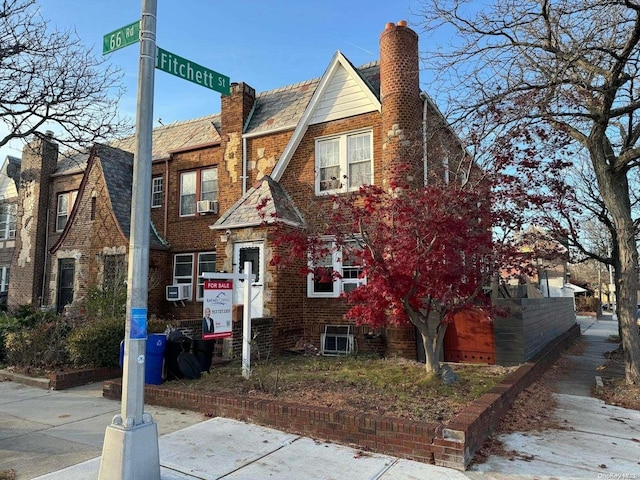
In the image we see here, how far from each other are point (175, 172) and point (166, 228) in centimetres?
214

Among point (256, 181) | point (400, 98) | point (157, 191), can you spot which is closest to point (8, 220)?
point (157, 191)

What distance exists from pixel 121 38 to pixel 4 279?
24.0 metres

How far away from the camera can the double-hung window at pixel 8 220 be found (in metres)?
23.8

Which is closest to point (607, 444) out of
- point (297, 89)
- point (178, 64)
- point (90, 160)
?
point (178, 64)

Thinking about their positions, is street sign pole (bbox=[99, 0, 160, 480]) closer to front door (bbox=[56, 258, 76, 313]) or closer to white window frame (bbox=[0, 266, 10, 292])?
front door (bbox=[56, 258, 76, 313])

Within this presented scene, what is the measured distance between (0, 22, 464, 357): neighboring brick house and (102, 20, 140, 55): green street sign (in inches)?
196

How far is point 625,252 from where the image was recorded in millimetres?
8922

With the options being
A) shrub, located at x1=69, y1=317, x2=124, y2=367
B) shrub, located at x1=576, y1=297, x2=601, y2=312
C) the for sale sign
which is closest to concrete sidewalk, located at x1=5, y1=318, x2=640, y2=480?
the for sale sign

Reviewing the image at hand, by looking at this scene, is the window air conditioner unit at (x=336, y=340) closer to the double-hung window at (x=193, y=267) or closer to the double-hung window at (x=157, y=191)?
the double-hung window at (x=193, y=267)

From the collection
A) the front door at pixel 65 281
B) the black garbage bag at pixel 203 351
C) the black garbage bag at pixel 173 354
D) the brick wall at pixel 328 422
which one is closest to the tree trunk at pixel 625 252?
the brick wall at pixel 328 422

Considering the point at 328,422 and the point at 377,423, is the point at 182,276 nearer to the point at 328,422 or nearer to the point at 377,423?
the point at 328,422

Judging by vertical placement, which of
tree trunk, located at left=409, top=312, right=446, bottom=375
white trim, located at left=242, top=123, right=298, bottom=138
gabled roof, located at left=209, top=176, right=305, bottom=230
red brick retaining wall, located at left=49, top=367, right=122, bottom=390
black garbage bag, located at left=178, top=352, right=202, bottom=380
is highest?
white trim, located at left=242, top=123, right=298, bottom=138

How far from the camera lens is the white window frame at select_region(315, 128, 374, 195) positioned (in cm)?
1291

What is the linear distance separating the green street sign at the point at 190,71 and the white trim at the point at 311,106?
783 centimetres
